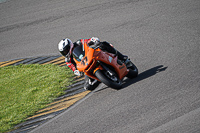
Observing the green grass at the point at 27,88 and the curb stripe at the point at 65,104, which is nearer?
the curb stripe at the point at 65,104

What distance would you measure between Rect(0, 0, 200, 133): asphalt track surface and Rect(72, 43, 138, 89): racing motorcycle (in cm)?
32

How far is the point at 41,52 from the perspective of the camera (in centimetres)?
1276

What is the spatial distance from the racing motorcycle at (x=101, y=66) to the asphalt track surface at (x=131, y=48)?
32cm

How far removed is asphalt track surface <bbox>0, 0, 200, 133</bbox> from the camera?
21.8 ft

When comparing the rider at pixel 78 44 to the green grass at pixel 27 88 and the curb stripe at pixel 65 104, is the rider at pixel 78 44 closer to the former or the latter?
the curb stripe at pixel 65 104

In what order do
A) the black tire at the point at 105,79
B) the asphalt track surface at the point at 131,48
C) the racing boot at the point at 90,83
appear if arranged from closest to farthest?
the asphalt track surface at the point at 131,48, the black tire at the point at 105,79, the racing boot at the point at 90,83

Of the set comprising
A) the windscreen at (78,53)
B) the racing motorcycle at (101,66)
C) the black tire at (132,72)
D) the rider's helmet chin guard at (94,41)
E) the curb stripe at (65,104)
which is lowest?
the curb stripe at (65,104)

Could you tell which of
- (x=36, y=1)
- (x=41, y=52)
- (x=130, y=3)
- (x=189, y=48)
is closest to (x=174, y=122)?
(x=189, y=48)

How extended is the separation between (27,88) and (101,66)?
371 cm

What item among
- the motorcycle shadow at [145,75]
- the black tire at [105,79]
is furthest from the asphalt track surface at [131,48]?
the black tire at [105,79]

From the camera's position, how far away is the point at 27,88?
34.7ft

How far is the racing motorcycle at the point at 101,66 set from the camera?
7812 millimetres

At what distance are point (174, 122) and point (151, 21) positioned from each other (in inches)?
264

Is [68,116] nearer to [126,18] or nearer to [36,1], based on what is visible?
[126,18]
